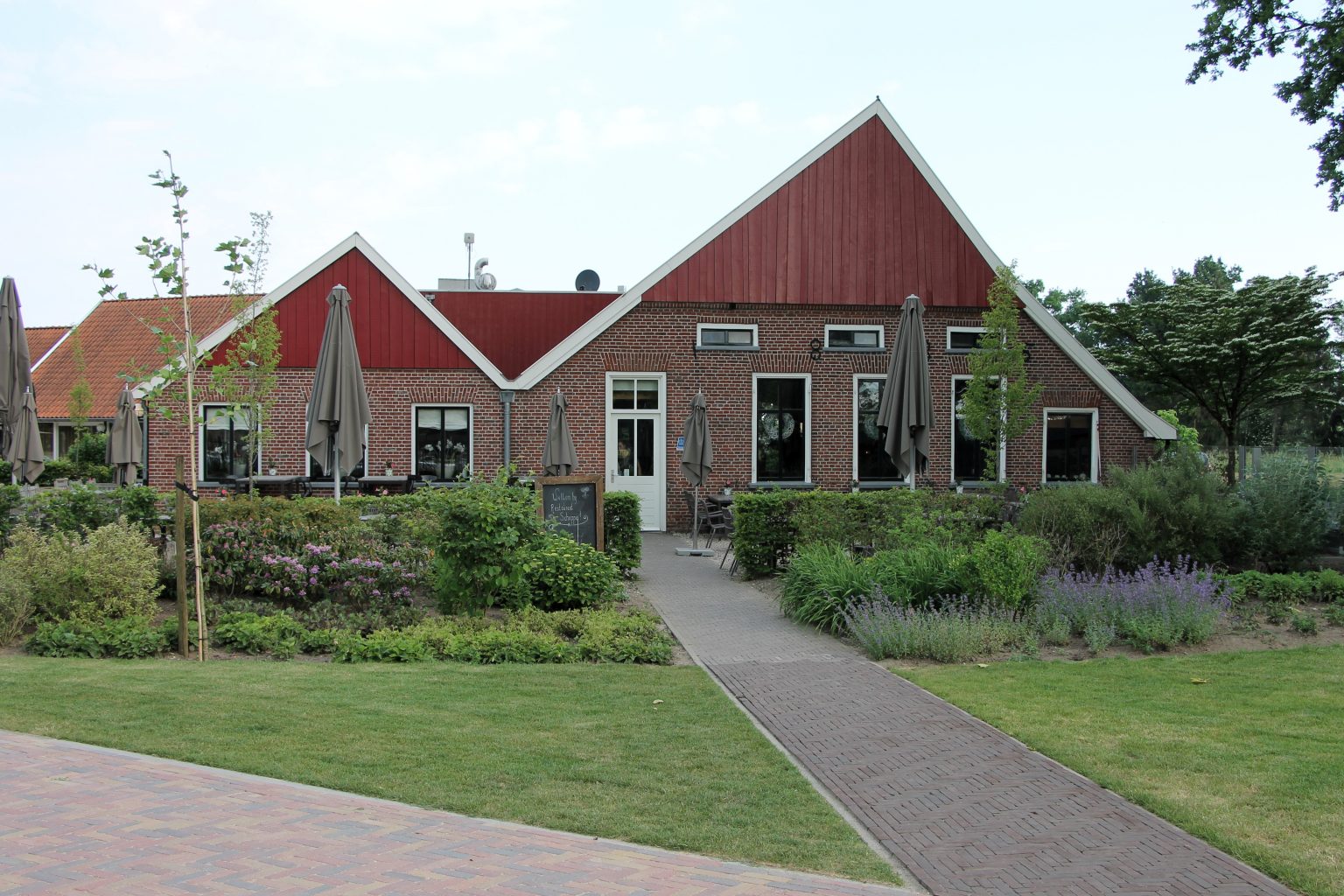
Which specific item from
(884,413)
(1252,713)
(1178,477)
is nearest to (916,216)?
(884,413)

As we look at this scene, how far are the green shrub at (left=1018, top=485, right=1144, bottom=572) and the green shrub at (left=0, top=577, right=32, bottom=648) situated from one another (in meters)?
10.1

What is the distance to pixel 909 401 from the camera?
14172 mm

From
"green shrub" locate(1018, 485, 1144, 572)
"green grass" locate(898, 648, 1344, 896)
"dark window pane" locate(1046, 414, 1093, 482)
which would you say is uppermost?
"dark window pane" locate(1046, 414, 1093, 482)

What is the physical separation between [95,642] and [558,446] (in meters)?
8.74

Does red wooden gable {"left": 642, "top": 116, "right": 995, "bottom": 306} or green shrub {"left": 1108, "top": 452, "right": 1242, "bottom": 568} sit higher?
red wooden gable {"left": 642, "top": 116, "right": 995, "bottom": 306}

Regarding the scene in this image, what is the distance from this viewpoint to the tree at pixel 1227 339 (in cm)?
2831

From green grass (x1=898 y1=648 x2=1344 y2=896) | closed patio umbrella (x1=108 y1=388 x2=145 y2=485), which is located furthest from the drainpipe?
green grass (x1=898 y1=648 x2=1344 y2=896)

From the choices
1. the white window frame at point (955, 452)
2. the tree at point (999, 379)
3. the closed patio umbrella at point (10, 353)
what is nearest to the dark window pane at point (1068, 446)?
the white window frame at point (955, 452)

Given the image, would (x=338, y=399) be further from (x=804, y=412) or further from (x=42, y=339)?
(x=42, y=339)

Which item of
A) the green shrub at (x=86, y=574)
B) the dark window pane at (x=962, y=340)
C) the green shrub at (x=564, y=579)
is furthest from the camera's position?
the dark window pane at (x=962, y=340)

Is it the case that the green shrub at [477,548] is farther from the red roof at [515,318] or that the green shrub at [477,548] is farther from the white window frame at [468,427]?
the red roof at [515,318]

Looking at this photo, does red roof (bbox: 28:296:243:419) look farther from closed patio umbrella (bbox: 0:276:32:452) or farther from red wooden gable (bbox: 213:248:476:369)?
closed patio umbrella (bbox: 0:276:32:452)

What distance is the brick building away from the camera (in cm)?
2070

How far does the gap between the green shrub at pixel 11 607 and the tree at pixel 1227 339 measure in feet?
83.5
